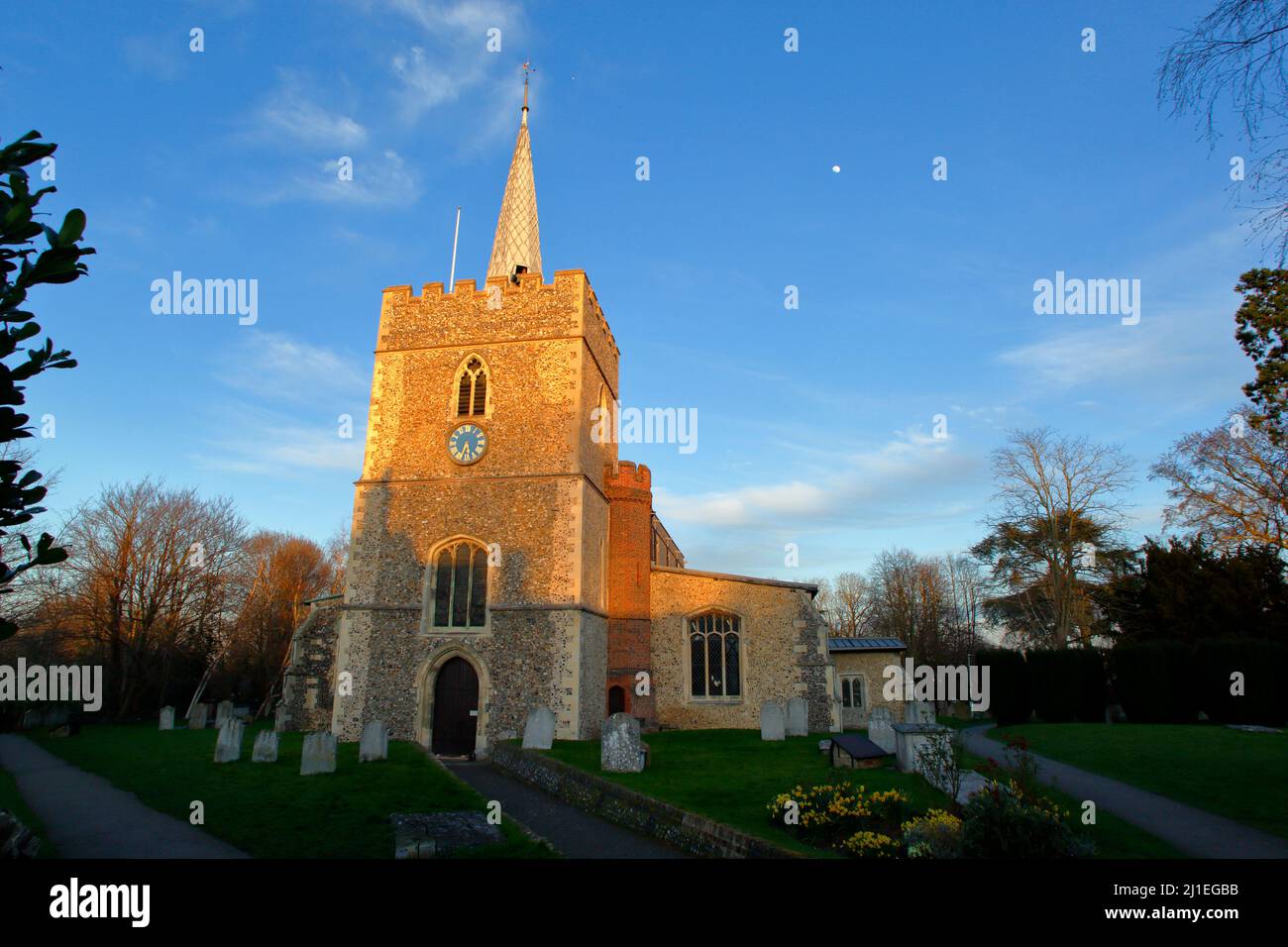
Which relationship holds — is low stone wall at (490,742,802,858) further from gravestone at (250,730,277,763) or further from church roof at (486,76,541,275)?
church roof at (486,76,541,275)

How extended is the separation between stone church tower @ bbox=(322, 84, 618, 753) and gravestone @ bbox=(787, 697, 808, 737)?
5.35 metres

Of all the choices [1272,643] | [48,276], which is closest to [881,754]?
[48,276]

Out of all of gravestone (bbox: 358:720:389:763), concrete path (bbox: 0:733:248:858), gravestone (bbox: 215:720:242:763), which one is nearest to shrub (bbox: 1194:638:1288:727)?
gravestone (bbox: 358:720:389:763)

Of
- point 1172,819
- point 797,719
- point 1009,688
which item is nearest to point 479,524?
point 797,719

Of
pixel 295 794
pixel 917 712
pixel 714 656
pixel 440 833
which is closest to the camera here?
pixel 440 833

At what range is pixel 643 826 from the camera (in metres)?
9.53

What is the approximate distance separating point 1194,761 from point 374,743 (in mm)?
17121

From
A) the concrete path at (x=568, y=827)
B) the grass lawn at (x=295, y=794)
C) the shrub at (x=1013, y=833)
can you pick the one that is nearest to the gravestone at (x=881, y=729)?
the concrete path at (x=568, y=827)

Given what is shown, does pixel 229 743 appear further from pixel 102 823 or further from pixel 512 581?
pixel 512 581

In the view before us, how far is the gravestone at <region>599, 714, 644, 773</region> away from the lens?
41.9 feet

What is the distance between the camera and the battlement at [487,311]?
72.8 feet

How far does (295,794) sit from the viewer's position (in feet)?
37.2
